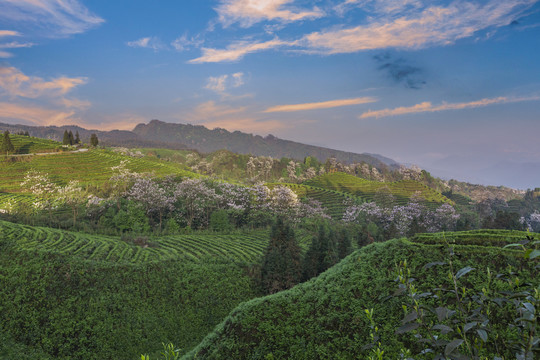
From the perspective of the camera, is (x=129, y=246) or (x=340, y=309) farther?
(x=129, y=246)

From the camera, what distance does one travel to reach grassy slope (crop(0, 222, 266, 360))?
1895 cm

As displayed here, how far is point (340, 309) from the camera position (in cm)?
1388

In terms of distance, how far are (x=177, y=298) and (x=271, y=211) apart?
35.9 metres

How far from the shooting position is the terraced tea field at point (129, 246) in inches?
1135

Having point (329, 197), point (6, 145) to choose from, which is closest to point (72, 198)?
point (6, 145)

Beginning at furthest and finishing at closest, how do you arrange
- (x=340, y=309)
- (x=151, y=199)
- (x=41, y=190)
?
(x=41, y=190)
(x=151, y=199)
(x=340, y=309)

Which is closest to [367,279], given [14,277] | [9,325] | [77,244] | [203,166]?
[9,325]

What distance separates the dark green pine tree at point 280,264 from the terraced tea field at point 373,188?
199 ft

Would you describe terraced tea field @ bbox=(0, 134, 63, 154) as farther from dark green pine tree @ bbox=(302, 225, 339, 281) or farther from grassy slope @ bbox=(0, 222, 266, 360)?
dark green pine tree @ bbox=(302, 225, 339, 281)

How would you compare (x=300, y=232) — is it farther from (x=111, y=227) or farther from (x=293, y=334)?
(x=293, y=334)

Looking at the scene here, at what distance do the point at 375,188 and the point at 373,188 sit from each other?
685 mm

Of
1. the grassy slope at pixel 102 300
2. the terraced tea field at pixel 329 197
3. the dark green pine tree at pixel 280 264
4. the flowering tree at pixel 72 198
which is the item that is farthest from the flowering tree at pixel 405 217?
the flowering tree at pixel 72 198

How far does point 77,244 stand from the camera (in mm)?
31469

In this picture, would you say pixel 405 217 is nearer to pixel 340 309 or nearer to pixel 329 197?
pixel 329 197
